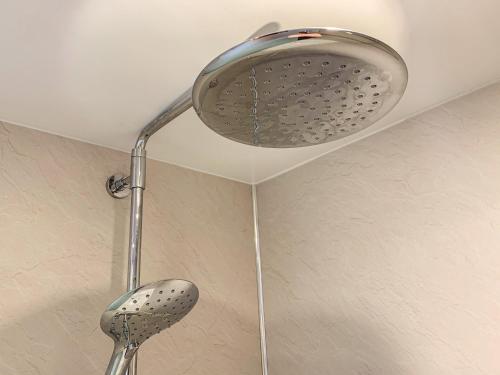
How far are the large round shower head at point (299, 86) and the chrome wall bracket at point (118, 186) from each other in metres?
0.44

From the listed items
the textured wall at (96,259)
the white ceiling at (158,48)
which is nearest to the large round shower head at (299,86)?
the white ceiling at (158,48)

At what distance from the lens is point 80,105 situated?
2.92 feet

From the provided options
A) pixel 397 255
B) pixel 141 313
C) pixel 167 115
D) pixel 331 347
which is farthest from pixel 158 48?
pixel 331 347

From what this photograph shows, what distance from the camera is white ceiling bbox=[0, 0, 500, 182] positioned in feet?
2.18

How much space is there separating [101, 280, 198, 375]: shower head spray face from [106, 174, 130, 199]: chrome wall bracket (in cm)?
34

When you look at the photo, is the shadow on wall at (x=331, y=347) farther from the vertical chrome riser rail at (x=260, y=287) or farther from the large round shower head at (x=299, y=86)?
the large round shower head at (x=299, y=86)

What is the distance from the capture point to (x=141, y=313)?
717 millimetres

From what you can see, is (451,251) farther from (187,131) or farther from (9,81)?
(9,81)

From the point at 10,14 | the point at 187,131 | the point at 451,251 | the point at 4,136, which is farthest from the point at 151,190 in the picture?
the point at 451,251

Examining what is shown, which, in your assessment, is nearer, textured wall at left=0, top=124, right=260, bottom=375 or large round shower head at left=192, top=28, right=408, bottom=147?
large round shower head at left=192, top=28, right=408, bottom=147

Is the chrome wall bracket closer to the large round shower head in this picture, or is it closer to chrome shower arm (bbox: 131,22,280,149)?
chrome shower arm (bbox: 131,22,280,149)

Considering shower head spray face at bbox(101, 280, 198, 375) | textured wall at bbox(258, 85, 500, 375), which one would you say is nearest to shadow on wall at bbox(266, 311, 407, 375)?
textured wall at bbox(258, 85, 500, 375)

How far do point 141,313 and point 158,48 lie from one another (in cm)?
40

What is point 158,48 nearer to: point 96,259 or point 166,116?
point 166,116
